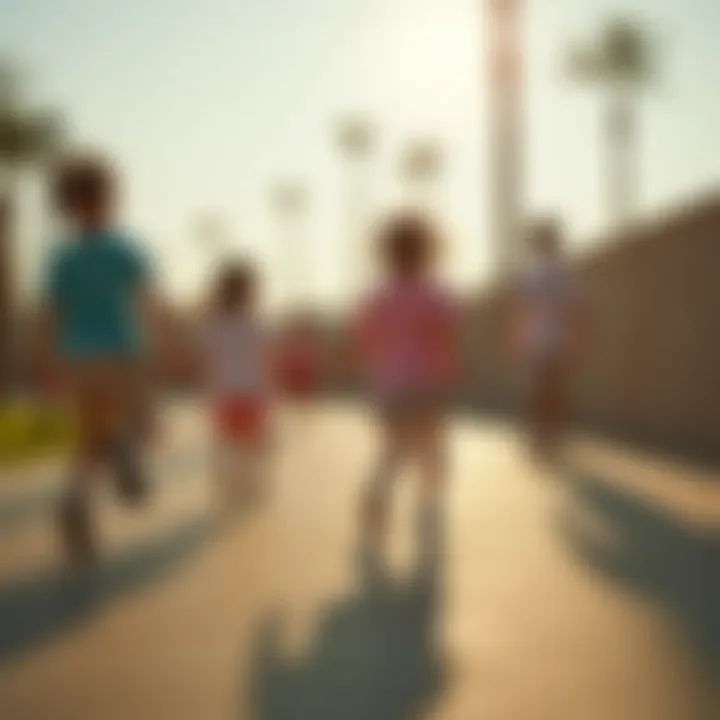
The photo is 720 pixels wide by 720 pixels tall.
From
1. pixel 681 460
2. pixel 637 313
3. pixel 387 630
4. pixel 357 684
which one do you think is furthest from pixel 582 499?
pixel 637 313

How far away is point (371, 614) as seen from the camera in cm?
653

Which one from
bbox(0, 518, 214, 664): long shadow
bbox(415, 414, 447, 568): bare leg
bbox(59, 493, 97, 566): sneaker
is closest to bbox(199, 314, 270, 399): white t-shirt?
bbox(415, 414, 447, 568): bare leg

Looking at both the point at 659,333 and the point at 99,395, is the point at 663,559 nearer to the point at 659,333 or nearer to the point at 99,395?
the point at 99,395

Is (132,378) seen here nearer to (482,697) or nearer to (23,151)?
(482,697)

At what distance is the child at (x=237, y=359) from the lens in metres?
11.3

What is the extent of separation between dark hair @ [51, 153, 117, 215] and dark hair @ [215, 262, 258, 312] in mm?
3107

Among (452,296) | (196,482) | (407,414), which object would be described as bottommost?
(196,482)

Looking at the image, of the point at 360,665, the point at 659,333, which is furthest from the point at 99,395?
the point at 659,333

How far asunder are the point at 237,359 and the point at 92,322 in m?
3.33

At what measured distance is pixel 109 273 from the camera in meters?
7.94

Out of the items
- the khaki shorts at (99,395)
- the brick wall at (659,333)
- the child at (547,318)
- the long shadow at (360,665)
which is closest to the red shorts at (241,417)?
the child at (547,318)

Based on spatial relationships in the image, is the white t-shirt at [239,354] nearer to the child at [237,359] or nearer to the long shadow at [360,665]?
the child at [237,359]

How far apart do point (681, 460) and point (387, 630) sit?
8.12 m

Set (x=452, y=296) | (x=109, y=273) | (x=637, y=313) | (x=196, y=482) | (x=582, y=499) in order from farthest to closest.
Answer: (x=637, y=313) < (x=196, y=482) < (x=582, y=499) < (x=452, y=296) < (x=109, y=273)
